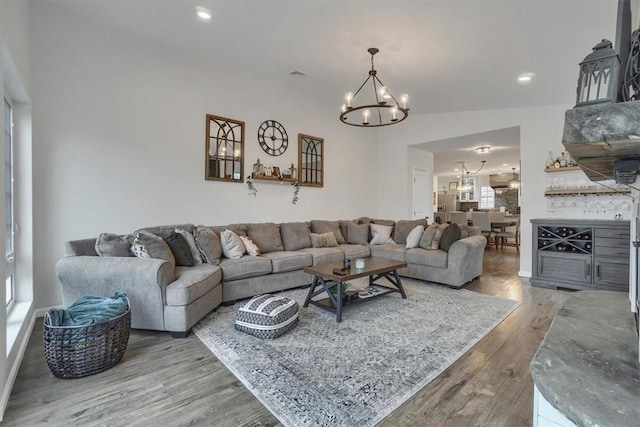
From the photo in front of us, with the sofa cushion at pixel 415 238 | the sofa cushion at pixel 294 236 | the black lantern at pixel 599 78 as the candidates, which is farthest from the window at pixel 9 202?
the sofa cushion at pixel 415 238

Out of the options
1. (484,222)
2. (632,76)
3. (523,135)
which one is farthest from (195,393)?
(484,222)

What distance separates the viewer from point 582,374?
1.06 meters

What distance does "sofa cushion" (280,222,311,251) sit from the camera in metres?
4.80

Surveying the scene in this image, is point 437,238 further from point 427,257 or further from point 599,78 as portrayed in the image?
point 599,78

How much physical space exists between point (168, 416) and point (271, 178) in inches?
147

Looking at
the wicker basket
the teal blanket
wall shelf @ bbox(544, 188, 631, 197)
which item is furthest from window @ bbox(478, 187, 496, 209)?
the wicker basket

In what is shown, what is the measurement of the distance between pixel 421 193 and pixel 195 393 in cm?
636

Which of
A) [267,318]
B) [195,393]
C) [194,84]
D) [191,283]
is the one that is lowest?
[195,393]

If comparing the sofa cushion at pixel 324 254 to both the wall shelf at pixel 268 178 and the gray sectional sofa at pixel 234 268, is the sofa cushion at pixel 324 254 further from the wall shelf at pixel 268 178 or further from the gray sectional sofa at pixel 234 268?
the wall shelf at pixel 268 178

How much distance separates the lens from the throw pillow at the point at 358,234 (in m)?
5.60

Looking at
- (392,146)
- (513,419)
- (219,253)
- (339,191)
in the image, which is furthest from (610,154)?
(392,146)

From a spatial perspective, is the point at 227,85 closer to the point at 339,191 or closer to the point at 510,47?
the point at 339,191

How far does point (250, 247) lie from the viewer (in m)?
4.18

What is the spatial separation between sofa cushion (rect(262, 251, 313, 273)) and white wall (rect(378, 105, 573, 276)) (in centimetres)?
325
